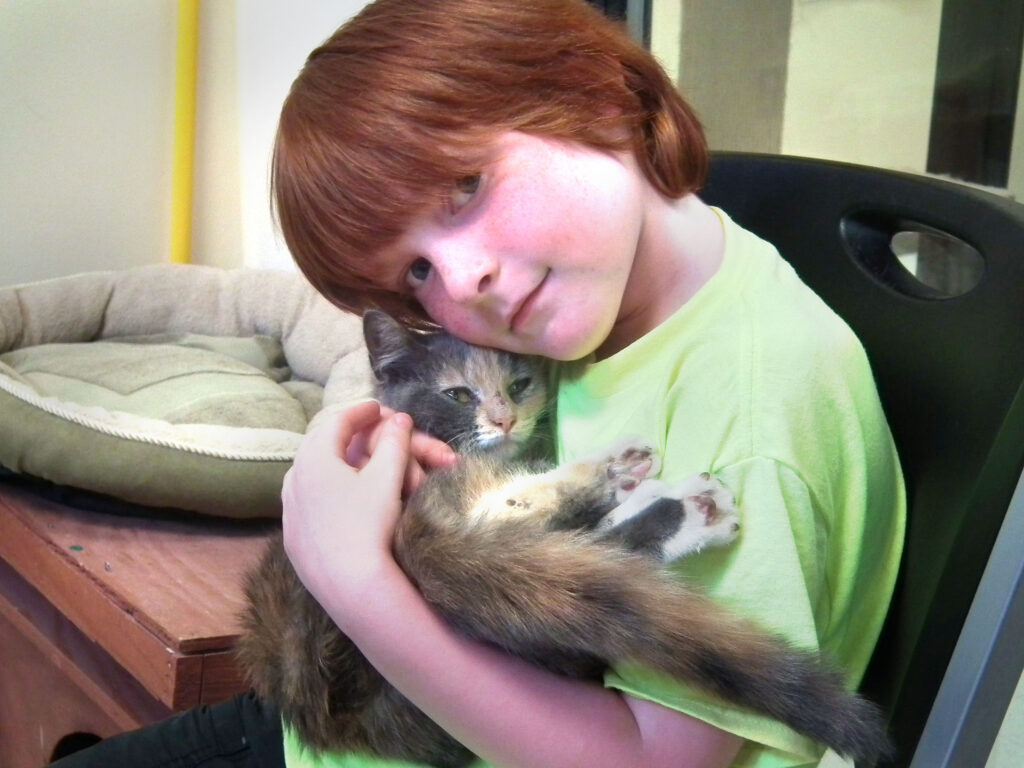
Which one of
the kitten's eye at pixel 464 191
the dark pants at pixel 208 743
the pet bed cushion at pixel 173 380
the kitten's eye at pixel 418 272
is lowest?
the dark pants at pixel 208 743

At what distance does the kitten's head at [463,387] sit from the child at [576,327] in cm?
9

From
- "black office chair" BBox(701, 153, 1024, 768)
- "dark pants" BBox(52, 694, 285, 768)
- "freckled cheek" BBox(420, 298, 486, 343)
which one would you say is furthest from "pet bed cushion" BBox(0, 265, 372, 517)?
"black office chair" BBox(701, 153, 1024, 768)

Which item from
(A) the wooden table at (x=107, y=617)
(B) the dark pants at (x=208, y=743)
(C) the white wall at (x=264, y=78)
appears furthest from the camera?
(C) the white wall at (x=264, y=78)

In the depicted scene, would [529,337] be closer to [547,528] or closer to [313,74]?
[547,528]

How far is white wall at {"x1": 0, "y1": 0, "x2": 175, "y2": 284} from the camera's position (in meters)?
2.64

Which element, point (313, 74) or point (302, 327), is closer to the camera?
point (313, 74)

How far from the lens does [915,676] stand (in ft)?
2.52

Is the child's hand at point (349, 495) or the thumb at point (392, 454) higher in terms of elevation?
the thumb at point (392, 454)

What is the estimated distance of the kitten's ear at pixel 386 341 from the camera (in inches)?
45.0

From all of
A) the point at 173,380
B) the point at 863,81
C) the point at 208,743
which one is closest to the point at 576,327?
the point at 208,743

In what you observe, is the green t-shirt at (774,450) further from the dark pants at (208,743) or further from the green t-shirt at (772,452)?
the dark pants at (208,743)

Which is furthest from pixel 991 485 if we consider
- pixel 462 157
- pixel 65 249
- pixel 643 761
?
pixel 65 249

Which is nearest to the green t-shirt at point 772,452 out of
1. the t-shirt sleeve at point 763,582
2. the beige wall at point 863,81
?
the t-shirt sleeve at point 763,582

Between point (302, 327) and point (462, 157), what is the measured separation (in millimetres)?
1448
